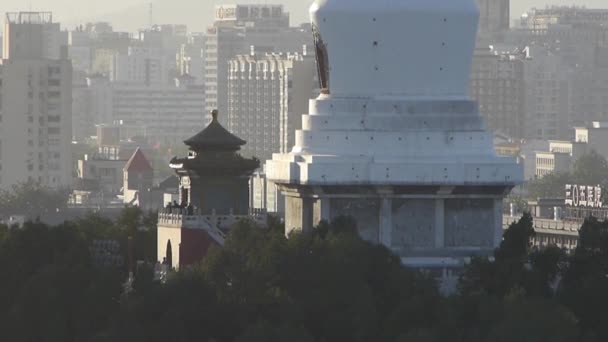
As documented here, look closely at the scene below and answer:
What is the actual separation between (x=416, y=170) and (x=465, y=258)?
1.82 meters

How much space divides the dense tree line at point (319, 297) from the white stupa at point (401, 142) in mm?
1711

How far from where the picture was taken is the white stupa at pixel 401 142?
79.6 meters

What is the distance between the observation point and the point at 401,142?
262ft

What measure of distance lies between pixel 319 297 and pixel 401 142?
936 centimetres

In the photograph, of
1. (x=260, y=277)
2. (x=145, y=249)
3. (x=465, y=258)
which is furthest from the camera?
(x=145, y=249)

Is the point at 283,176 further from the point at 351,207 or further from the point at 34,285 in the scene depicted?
the point at 34,285

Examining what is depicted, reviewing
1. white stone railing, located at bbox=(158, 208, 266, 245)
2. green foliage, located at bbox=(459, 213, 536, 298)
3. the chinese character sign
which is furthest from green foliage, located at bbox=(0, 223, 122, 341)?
the chinese character sign

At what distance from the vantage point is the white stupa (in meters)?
79.6

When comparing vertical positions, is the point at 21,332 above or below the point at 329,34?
below

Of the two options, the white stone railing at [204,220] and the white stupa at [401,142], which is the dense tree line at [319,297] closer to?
the white stupa at [401,142]

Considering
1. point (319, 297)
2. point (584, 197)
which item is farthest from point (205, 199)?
point (584, 197)

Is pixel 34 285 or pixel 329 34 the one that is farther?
pixel 329 34

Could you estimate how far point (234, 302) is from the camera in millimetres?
71312

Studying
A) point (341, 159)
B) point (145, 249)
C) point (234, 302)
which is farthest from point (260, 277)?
point (145, 249)
